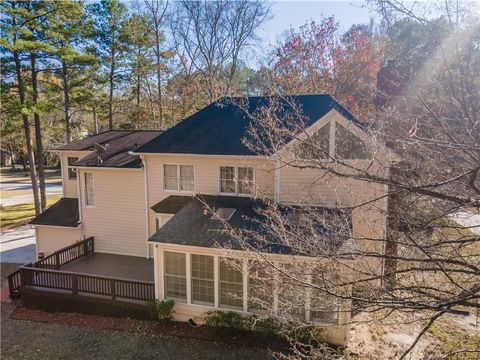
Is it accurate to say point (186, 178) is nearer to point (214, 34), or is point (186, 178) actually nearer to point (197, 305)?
point (197, 305)

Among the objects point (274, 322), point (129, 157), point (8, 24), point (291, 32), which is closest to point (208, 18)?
point (291, 32)

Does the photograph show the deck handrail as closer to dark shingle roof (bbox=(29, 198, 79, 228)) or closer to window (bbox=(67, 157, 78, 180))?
dark shingle roof (bbox=(29, 198, 79, 228))

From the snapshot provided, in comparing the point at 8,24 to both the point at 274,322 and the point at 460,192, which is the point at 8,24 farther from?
the point at 460,192

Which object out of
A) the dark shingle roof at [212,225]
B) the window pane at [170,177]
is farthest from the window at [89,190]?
the dark shingle roof at [212,225]

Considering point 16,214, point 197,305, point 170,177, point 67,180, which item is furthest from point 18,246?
point 197,305

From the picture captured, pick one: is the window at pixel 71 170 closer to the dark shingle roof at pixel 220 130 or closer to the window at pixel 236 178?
the dark shingle roof at pixel 220 130
